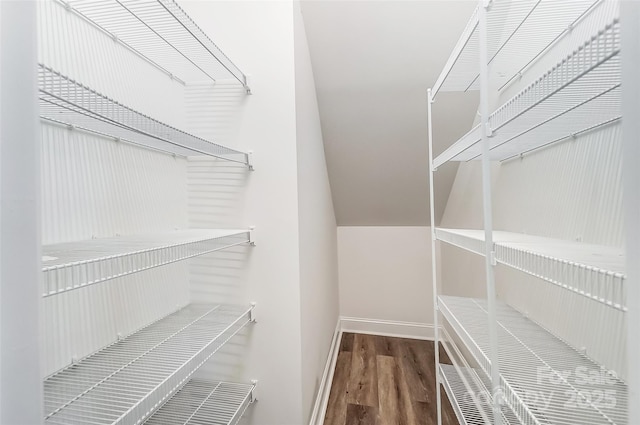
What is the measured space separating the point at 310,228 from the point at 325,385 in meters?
1.02

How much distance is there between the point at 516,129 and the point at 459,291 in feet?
4.84

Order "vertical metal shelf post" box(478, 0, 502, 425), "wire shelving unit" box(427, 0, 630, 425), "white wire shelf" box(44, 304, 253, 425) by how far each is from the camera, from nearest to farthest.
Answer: "wire shelving unit" box(427, 0, 630, 425), "white wire shelf" box(44, 304, 253, 425), "vertical metal shelf post" box(478, 0, 502, 425)

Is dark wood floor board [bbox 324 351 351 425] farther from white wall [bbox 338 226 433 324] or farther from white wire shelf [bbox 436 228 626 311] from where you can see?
white wire shelf [bbox 436 228 626 311]

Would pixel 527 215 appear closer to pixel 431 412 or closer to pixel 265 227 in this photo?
pixel 265 227

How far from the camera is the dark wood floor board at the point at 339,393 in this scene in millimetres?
1563

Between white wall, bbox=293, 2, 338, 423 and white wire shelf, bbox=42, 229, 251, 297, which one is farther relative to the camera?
white wall, bbox=293, 2, 338, 423

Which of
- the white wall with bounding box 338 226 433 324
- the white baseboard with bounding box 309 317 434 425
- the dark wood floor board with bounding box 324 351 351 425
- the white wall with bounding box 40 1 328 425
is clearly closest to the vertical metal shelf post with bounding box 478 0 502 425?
the white wall with bounding box 40 1 328 425

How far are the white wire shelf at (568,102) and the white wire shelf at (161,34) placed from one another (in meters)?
0.93

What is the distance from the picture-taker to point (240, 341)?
124 centimetres

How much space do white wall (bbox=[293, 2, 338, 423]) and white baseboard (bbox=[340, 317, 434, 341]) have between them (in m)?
0.70

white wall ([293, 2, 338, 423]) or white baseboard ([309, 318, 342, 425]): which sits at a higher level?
white wall ([293, 2, 338, 423])

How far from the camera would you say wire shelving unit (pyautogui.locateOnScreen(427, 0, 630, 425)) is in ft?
1.74

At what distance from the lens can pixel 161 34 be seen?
3.32 feet

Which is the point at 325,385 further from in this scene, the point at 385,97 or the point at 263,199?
the point at 385,97
